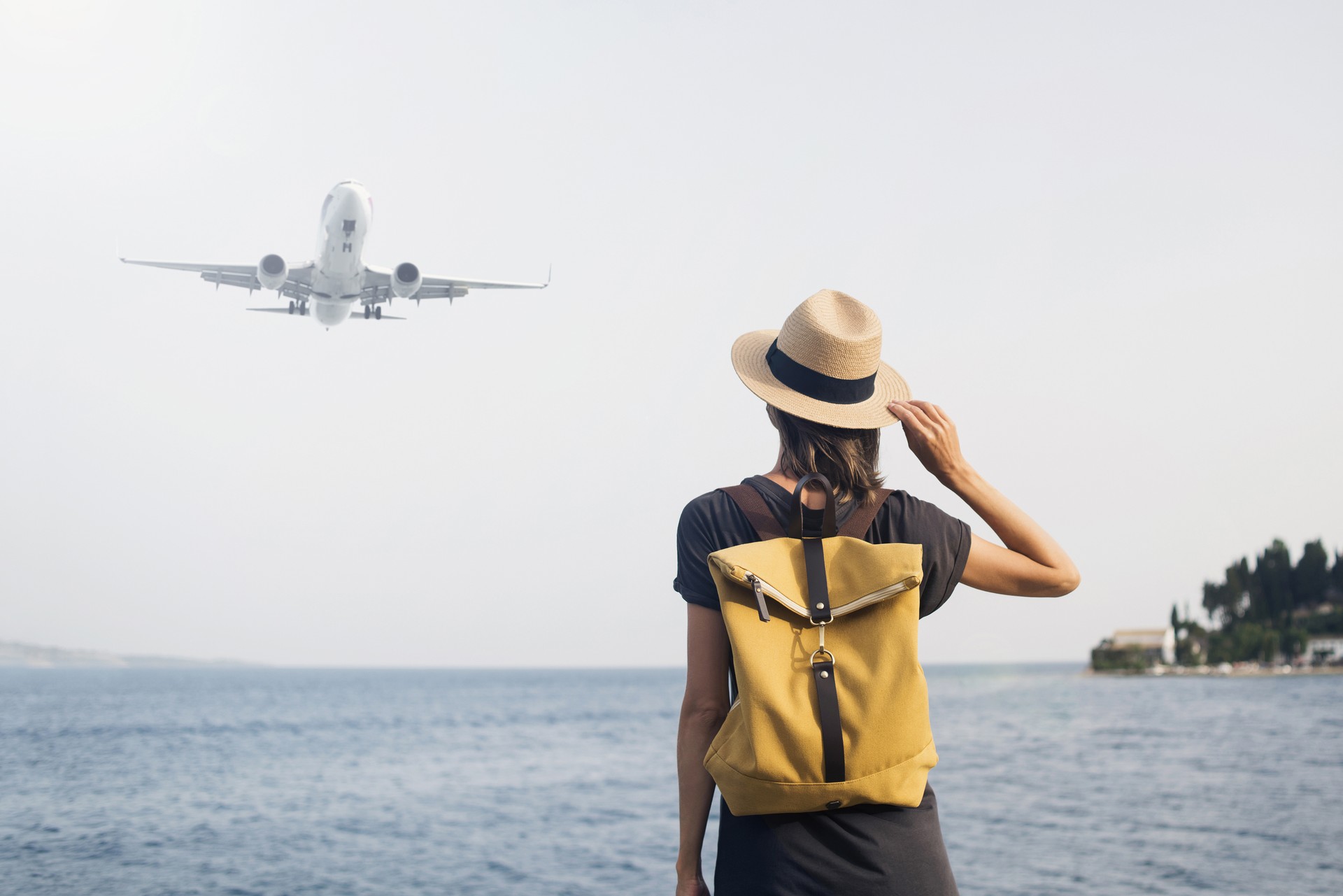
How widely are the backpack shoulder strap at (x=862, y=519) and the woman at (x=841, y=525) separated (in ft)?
0.06

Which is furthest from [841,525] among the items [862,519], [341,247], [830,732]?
[341,247]

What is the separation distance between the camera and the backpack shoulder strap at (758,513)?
7.85 feet

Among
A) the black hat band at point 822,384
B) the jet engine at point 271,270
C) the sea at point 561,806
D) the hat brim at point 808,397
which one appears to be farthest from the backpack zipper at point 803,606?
the jet engine at point 271,270

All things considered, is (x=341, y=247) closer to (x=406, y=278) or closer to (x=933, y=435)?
(x=406, y=278)

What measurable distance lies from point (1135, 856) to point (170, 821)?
1312 inches

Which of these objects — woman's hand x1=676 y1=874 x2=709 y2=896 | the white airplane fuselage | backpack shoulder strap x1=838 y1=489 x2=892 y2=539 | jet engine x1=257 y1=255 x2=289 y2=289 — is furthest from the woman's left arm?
the white airplane fuselage

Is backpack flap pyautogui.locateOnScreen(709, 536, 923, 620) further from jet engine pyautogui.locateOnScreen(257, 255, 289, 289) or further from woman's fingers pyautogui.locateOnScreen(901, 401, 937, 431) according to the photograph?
jet engine pyautogui.locateOnScreen(257, 255, 289, 289)

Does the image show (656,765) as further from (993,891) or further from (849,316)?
(849,316)

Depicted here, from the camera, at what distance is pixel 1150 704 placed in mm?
87750

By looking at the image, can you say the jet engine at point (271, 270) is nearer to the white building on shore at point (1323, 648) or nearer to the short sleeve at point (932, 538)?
the short sleeve at point (932, 538)

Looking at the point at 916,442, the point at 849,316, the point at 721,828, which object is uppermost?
the point at 849,316

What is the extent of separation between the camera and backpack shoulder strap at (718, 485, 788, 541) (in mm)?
2393

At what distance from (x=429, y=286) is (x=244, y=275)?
5.81 metres

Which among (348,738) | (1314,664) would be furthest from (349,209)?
(1314,664)
